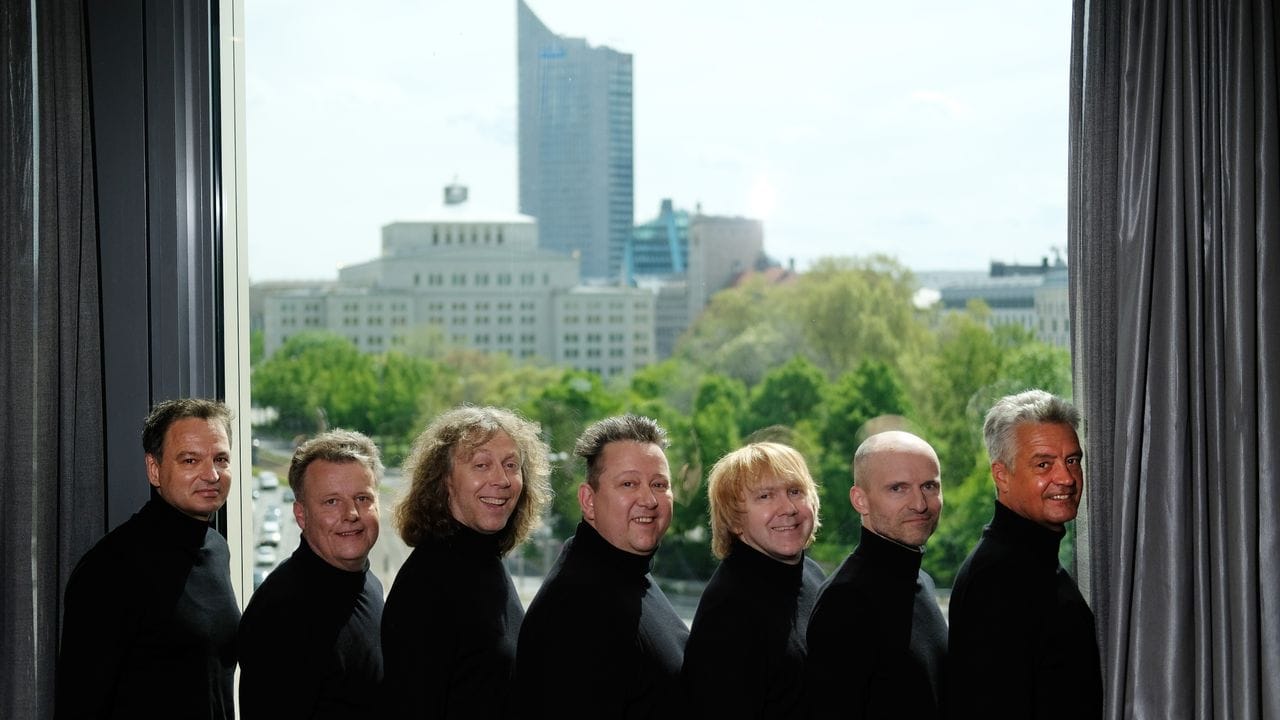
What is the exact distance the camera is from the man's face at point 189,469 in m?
2.03

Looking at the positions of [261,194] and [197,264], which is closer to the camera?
[197,264]

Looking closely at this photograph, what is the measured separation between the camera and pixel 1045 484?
188cm

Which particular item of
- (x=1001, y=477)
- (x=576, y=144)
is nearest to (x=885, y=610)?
(x=1001, y=477)

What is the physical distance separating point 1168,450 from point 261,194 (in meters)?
2.02

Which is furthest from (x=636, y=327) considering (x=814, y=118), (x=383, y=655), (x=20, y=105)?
(x=20, y=105)

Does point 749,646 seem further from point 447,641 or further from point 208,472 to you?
point 208,472

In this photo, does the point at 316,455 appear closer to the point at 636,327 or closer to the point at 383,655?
the point at 383,655

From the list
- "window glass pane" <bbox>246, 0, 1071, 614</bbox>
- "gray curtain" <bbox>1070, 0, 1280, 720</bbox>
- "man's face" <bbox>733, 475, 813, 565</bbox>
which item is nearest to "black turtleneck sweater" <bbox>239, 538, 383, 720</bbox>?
"man's face" <bbox>733, 475, 813, 565</bbox>

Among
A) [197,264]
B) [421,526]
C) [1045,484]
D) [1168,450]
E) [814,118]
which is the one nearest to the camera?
[1168,450]

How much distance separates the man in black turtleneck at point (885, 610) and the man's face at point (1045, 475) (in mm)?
130

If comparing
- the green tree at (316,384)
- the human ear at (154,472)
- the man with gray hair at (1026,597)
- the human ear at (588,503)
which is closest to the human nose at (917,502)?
the man with gray hair at (1026,597)

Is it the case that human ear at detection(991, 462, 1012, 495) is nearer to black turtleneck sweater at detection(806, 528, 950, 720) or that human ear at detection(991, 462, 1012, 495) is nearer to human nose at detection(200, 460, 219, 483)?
black turtleneck sweater at detection(806, 528, 950, 720)

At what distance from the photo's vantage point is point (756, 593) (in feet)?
6.13

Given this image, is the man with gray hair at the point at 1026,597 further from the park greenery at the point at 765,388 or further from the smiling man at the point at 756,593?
the park greenery at the point at 765,388
